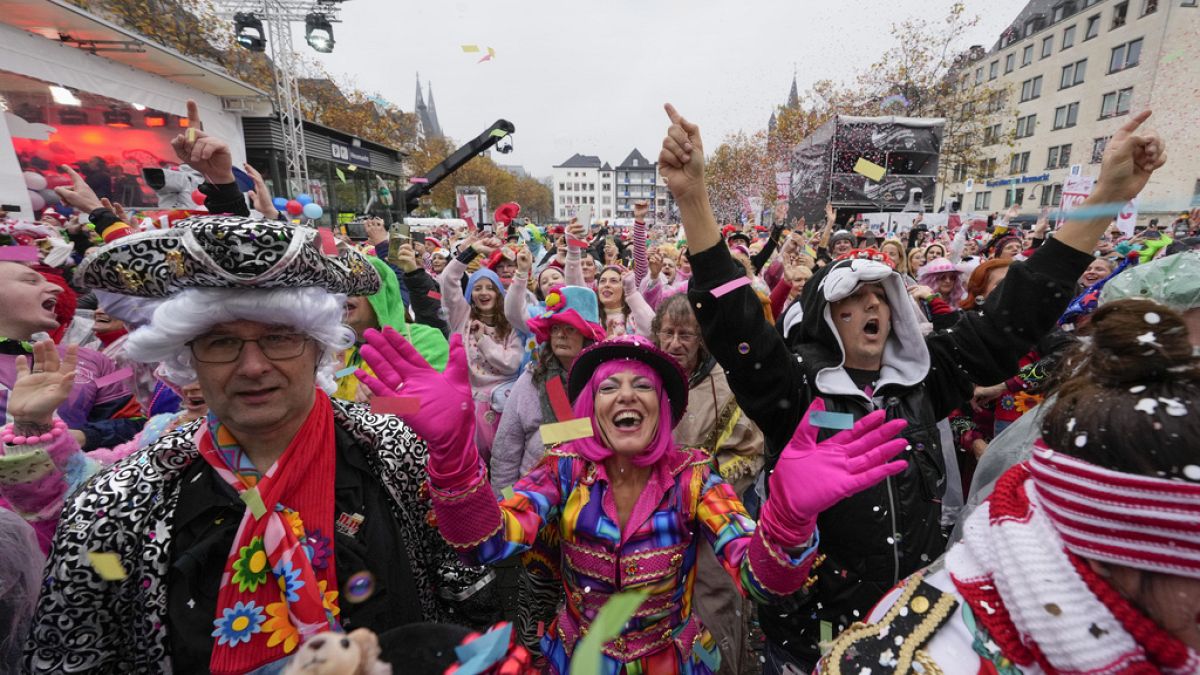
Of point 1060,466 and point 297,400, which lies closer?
point 1060,466

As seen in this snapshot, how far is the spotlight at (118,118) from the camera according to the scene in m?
11.1

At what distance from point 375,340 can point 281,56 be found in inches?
660

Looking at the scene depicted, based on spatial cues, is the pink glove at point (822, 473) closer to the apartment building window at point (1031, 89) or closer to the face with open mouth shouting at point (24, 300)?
the face with open mouth shouting at point (24, 300)

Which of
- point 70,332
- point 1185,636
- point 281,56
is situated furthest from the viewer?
point 281,56

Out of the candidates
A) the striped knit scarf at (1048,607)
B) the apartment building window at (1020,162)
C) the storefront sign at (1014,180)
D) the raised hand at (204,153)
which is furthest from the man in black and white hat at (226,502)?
the apartment building window at (1020,162)

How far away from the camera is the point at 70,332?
129 inches

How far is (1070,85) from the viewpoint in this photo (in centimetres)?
2847

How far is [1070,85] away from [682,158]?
4005cm

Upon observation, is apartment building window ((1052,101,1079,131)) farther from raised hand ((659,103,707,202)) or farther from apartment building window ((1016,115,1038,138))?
raised hand ((659,103,707,202))

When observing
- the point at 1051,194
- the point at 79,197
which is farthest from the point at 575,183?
the point at 79,197

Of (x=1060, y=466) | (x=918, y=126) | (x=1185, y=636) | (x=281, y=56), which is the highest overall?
(x=281, y=56)

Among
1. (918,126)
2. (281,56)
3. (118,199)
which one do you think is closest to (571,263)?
(118,199)

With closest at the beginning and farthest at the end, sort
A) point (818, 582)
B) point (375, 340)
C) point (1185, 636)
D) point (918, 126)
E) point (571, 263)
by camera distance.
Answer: point (1185, 636), point (375, 340), point (818, 582), point (571, 263), point (918, 126)

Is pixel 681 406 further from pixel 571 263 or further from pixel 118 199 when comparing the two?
pixel 118 199
